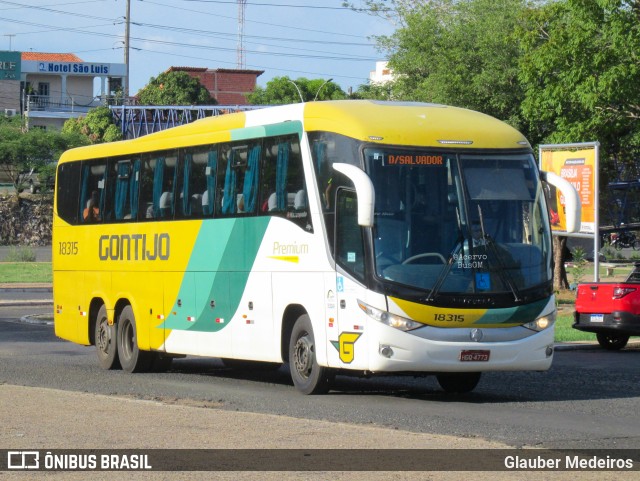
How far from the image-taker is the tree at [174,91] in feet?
351

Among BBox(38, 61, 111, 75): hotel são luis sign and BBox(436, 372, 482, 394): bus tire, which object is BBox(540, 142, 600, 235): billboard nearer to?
BBox(436, 372, 482, 394): bus tire

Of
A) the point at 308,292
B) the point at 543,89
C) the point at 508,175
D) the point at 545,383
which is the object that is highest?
the point at 543,89

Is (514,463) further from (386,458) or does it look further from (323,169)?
(323,169)

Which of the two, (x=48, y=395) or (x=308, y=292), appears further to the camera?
(x=308, y=292)

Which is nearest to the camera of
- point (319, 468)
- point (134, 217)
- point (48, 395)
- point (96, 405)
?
point (319, 468)

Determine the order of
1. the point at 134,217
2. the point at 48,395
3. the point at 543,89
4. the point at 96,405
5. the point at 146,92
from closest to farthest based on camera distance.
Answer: the point at 96,405 < the point at 48,395 < the point at 134,217 < the point at 543,89 < the point at 146,92

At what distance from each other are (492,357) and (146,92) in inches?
3785

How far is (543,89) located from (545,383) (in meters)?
17.2

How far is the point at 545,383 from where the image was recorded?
1753cm

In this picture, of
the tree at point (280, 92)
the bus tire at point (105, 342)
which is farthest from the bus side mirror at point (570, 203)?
the tree at point (280, 92)

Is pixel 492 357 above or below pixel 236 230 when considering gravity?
below

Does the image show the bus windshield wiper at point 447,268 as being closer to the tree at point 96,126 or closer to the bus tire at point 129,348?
the bus tire at point 129,348

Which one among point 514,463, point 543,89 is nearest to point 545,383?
point 514,463

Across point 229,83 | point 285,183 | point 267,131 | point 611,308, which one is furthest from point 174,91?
point 285,183
